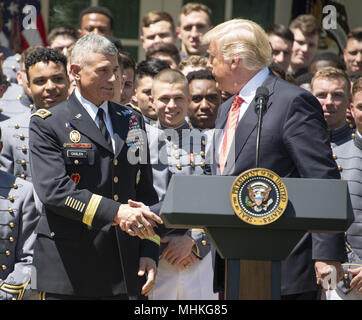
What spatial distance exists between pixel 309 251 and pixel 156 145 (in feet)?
5.57

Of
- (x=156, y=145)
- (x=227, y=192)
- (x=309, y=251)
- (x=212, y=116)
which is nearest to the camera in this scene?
(x=227, y=192)

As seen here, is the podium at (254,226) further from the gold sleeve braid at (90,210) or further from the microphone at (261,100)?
the gold sleeve braid at (90,210)

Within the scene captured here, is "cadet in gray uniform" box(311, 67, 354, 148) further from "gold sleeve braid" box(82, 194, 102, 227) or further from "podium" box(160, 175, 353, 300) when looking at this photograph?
"podium" box(160, 175, 353, 300)

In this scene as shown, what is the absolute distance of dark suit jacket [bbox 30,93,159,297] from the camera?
11.7 ft

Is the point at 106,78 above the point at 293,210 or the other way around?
above

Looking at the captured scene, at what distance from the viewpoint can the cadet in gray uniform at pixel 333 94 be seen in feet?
17.0

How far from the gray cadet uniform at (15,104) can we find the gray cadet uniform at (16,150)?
48 cm

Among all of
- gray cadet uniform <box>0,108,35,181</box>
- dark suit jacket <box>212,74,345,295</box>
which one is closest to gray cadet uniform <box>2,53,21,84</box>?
gray cadet uniform <box>0,108,35,181</box>

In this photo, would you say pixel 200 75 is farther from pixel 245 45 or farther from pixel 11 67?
pixel 245 45

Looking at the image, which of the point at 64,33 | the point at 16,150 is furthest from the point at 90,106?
the point at 64,33

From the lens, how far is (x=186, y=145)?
5.02 m

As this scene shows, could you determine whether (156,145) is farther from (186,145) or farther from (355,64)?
(355,64)

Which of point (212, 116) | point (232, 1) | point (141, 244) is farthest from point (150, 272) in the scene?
point (232, 1)

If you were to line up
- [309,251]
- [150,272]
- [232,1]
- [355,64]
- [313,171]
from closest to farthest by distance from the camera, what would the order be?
1. [313,171]
2. [309,251]
3. [150,272]
4. [355,64]
5. [232,1]
